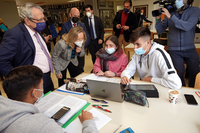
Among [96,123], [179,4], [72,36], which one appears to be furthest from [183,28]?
[96,123]

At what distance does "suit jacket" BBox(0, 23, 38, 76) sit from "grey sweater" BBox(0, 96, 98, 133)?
0.76 m

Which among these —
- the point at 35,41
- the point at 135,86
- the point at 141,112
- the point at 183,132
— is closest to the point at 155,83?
the point at 135,86

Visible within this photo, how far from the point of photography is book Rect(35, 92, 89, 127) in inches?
38.0

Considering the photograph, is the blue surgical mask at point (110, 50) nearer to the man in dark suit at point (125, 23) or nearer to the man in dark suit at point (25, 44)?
the man in dark suit at point (25, 44)

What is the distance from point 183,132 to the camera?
2.55ft

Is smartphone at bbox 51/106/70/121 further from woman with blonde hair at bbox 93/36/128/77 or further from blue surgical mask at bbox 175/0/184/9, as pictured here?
blue surgical mask at bbox 175/0/184/9

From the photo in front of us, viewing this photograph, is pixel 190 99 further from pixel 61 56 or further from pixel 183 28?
pixel 61 56

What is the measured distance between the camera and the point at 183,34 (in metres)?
1.82

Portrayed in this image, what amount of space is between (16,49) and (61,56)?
2.36 ft

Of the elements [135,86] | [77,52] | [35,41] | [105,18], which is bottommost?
[135,86]

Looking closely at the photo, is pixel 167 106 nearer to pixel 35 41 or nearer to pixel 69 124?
pixel 69 124

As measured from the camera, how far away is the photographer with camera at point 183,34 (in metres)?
1.72

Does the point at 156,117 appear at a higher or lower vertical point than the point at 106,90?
lower

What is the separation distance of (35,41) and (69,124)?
105cm
